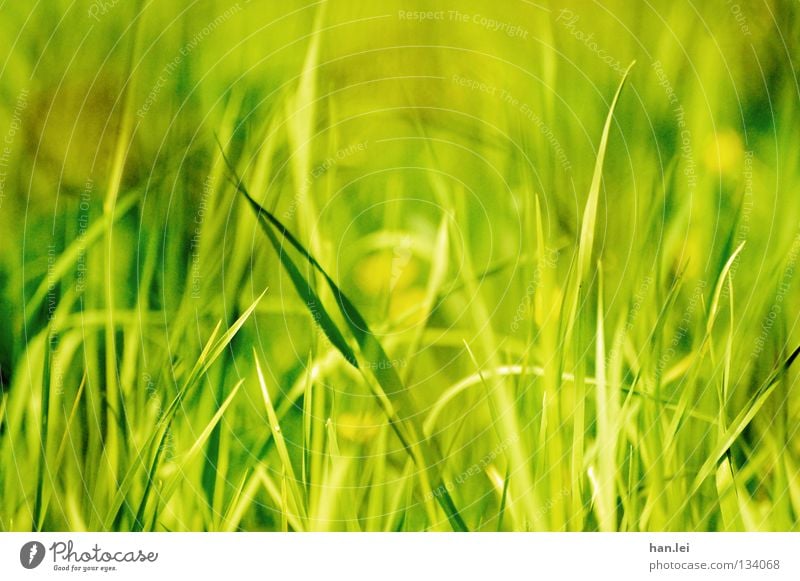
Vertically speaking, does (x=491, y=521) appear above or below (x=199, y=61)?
below

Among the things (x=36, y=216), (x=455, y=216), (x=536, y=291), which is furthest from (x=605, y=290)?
(x=36, y=216)

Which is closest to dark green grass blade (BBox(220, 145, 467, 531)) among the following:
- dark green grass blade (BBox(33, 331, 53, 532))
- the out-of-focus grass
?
the out-of-focus grass

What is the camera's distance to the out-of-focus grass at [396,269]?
944mm

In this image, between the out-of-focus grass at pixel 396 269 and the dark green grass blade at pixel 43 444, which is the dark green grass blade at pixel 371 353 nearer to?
the out-of-focus grass at pixel 396 269

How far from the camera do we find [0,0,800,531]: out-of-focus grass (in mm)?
944

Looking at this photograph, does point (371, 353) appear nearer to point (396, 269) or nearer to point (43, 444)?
point (396, 269)

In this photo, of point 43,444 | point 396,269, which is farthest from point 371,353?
point 43,444

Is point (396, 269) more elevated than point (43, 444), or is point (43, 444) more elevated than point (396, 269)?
point (396, 269)

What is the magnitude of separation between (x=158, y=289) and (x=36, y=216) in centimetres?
18

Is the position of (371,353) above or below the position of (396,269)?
below

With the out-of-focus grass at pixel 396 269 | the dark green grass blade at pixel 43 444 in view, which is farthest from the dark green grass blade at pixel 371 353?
the dark green grass blade at pixel 43 444

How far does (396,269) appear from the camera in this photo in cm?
96

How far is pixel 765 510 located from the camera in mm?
964
